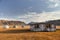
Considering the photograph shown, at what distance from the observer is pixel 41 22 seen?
40500 mm

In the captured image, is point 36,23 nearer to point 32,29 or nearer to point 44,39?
point 32,29

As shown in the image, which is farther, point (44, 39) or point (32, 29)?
point (32, 29)

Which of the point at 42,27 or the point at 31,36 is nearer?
the point at 31,36

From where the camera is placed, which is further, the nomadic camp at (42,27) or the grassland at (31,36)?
the nomadic camp at (42,27)

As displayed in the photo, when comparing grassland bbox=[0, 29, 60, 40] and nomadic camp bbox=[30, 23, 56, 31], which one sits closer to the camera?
grassland bbox=[0, 29, 60, 40]

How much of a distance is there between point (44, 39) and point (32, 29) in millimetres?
16308

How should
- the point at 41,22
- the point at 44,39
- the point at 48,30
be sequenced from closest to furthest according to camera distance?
the point at 44,39, the point at 48,30, the point at 41,22

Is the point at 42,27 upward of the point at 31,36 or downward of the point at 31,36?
downward

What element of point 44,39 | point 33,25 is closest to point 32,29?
point 33,25

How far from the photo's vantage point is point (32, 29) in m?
38.8

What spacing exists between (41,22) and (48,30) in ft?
12.2

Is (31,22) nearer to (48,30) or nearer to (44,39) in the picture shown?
(48,30)

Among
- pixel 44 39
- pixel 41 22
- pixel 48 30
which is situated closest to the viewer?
pixel 44 39

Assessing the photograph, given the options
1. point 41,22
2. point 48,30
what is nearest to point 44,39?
point 48,30
